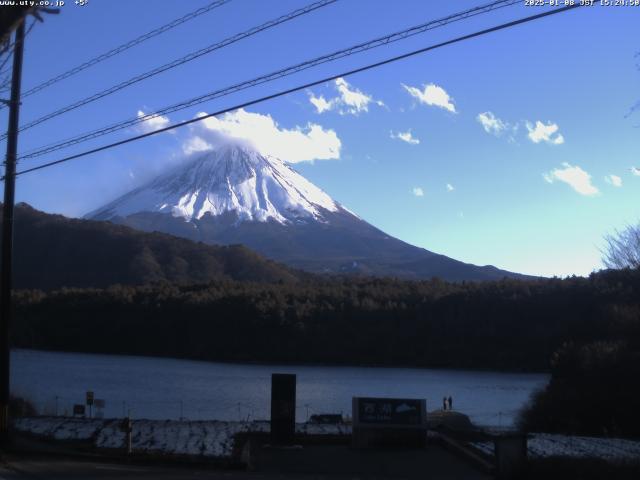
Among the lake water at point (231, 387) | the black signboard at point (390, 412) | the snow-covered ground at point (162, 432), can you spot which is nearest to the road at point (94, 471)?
the snow-covered ground at point (162, 432)

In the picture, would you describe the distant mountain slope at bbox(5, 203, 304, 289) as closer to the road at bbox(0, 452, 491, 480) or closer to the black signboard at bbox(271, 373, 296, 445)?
the black signboard at bbox(271, 373, 296, 445)

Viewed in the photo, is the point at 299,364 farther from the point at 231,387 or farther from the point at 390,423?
the point at 390,423

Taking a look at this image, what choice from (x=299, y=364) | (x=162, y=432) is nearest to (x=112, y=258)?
(x=299, y=364)

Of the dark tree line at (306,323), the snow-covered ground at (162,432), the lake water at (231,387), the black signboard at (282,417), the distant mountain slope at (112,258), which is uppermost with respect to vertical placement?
the distant mountain slope at (112,258)

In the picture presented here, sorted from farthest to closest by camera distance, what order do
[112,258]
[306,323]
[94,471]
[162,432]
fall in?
[112,258], [306,323], [162,432], [94,471]

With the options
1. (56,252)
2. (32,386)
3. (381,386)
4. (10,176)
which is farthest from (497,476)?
(56,252)

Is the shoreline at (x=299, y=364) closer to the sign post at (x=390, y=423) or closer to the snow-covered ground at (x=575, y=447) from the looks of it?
the snow-covered ground at (x=575, y=447)

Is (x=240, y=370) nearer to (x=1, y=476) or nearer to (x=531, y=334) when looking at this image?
(x=531, y=334)
